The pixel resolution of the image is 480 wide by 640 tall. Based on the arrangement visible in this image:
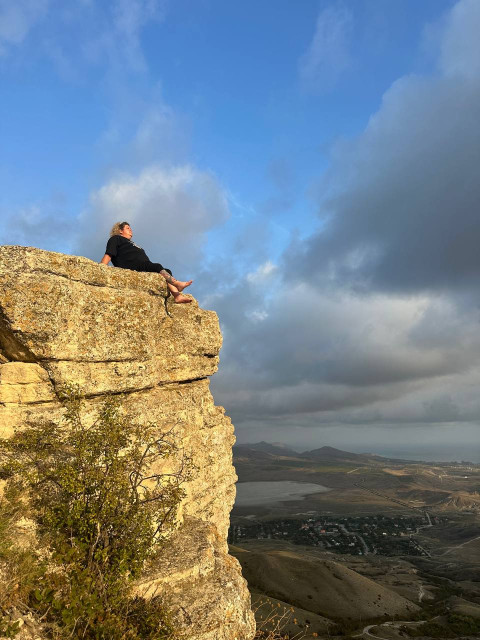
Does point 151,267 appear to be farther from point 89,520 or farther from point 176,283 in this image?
point 89,520

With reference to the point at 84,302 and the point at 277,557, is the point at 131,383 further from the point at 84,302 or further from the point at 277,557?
the point at 277,557

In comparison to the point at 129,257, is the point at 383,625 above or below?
below

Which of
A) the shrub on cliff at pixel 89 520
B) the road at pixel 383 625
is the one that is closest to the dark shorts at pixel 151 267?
the shrub on cliff at pixel 89 520

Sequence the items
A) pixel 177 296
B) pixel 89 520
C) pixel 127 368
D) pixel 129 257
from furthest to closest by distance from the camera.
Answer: pixel 177 296 < pixel 129 257 < pixel 127 368 < pixel 89 520

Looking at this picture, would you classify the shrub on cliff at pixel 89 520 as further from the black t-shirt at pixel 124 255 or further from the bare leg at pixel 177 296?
the black t-shirt at pixel 124 255

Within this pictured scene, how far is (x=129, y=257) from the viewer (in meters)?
18.0

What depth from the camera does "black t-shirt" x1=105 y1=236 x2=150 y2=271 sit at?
58.6ft

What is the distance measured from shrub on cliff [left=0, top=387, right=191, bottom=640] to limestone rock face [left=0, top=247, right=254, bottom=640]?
1061mm

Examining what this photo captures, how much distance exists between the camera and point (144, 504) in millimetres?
12297

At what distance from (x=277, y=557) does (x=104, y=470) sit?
426ft

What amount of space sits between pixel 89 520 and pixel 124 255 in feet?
38.7

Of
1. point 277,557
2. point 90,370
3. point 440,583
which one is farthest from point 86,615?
point 440,583

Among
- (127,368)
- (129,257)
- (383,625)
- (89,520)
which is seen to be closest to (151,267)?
(129,257)

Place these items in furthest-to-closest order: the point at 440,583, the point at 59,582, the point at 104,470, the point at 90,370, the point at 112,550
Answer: the point at 440,583
the point at 90,370
the point at 104,470
the point at 112,550
the point at 59,582
